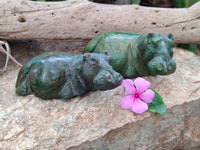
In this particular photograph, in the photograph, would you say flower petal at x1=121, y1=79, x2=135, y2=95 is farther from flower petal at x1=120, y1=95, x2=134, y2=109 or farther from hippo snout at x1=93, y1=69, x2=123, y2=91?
hippo snout at x1=93, y1=69, x2=123, y2=91


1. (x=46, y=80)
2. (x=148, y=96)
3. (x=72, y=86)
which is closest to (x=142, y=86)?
(x=148, y=96)

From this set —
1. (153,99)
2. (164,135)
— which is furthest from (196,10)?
(164,135)

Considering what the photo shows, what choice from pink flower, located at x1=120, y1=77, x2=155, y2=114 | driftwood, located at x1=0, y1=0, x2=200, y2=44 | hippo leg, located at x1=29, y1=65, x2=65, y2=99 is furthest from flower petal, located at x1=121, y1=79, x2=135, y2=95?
driftwood, located at x1=0, y1=0, x2=200, y2=44

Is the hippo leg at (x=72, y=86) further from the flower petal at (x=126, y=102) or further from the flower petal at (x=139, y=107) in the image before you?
the flower petal at (x=139, y=107)

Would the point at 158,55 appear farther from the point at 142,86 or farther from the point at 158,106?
the point at 158,106

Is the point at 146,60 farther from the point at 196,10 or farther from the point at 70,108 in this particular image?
the point at 196,10

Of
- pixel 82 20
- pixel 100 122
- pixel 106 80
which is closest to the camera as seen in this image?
pixel 106 80
